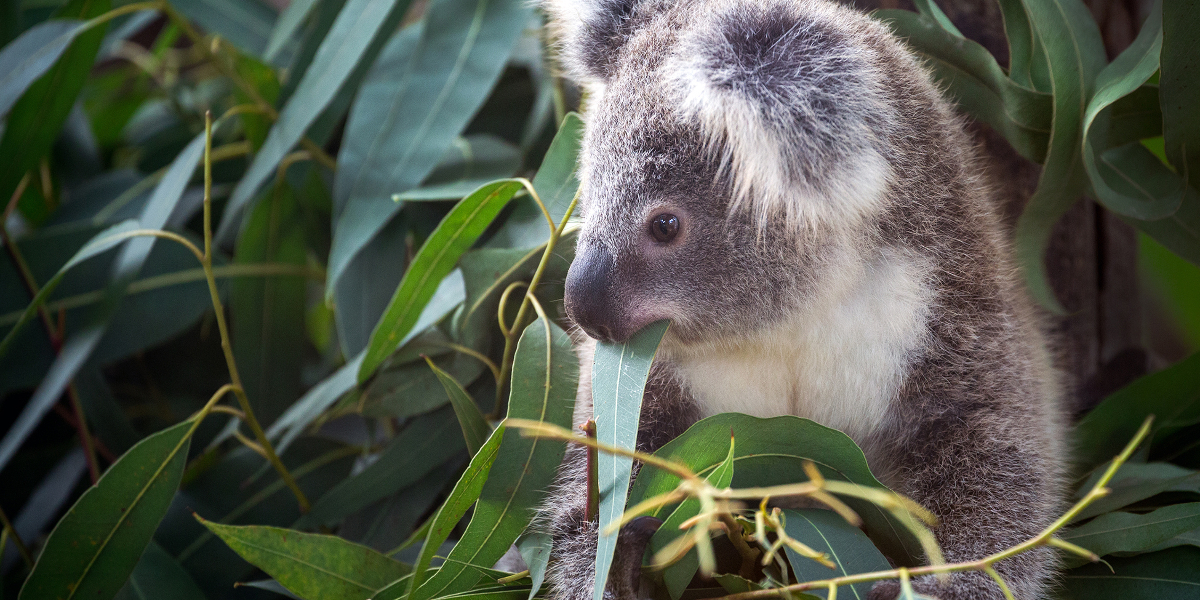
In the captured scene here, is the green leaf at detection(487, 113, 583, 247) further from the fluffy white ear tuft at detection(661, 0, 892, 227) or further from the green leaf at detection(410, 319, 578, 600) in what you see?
the fluffy white ear tuft at detection(661, 0, 892, 227)

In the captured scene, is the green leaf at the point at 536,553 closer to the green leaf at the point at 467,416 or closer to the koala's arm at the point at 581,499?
the koala's arm at the point at 581,499

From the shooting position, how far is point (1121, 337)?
7.89 feet

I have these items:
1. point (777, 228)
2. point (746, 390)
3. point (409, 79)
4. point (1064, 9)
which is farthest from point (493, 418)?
point (1064, 9)

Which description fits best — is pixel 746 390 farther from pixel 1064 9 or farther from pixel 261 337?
pixel 261 337

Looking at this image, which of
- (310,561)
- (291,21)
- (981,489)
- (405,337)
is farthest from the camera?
(291,21)

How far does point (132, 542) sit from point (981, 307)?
187cm

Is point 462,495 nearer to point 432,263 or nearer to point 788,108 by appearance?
point 432,263

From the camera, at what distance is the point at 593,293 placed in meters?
1.32

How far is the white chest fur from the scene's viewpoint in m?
1.40

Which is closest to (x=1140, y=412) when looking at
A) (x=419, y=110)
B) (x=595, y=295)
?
(x=595, y=295)

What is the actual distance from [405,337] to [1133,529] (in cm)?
156

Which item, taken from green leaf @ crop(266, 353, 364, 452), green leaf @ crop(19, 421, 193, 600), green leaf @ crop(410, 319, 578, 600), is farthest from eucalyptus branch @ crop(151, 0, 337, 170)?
green leaf @ crop(410, 319, 578, 600)

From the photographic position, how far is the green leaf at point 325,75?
2182 mm

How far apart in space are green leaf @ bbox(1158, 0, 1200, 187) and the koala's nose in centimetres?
117
